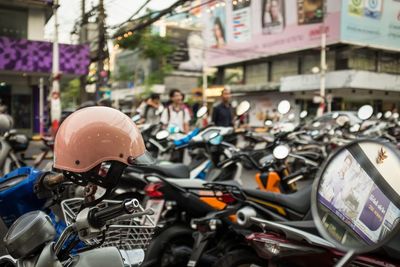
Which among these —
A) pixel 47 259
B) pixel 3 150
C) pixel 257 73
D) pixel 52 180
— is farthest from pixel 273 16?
pixel 47 259

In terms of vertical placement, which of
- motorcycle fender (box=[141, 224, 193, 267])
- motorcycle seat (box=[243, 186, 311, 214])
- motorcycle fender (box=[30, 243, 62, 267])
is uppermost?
motorcycle fender (box=[30, 243, 62, 267])

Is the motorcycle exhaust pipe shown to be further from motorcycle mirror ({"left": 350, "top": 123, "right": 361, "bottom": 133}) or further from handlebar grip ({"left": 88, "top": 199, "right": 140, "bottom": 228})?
motorcycle mirror ({"left": 350, "top": 123, "right": 361, "bottom": 133})

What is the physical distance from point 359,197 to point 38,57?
13287 mm

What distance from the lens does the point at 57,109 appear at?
9.27 meters

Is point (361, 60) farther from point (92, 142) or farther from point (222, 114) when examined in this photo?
point (92, 142)

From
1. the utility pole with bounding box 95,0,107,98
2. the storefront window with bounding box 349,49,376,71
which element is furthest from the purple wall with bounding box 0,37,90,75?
the storefront window with bounding box 349,49,376,71

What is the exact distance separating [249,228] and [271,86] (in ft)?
81.0

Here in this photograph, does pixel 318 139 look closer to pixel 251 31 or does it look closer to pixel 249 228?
pixel 249 228

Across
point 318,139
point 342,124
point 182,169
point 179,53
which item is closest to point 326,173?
point 182,169

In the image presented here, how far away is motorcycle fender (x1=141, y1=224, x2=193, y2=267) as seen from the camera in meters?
2.99

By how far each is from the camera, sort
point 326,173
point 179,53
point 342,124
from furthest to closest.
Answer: point 179,53 → point 342,124 → point 326,173

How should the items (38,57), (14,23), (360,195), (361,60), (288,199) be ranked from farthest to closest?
1. (361,60)
2. (14,23)
3. (38,57)
4. (288,199)
5. (360,195)

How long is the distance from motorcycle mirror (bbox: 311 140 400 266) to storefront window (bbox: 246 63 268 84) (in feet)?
89.7

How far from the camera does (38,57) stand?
13406mm
